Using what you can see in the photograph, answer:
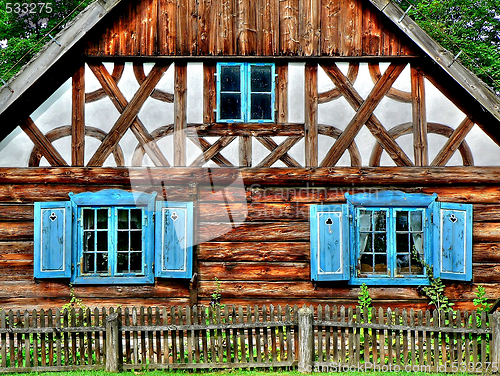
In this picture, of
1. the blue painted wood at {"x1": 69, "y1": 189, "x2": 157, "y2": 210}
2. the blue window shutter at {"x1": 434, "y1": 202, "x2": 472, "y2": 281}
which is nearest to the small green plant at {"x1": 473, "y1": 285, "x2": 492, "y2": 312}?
the blue window shutter at {"x1": 434, "y1": 202, "x2": 472, "y2": 281}

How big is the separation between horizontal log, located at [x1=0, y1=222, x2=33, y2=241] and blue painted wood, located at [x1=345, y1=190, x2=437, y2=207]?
588cm

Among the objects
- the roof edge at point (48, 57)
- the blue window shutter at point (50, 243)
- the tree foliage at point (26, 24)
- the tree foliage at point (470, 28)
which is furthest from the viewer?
the tree foliage at point (26, 24)

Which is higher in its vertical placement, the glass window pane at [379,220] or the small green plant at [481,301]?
the glass window pane at [379,220]

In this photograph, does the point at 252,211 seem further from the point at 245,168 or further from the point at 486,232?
the point at 486,232

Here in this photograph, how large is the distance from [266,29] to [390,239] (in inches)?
176

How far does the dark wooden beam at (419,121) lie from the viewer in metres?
9.88

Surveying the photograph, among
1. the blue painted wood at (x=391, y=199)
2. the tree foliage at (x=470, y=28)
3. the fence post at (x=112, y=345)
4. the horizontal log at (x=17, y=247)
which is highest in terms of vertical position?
the tree foliage at (x=470, y=28)

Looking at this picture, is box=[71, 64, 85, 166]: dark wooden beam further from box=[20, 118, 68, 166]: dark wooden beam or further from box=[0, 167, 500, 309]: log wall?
box=[20, 118, 68, 166]: dark wooden beam

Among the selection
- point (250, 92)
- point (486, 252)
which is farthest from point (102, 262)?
point (486, 252)

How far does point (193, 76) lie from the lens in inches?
390

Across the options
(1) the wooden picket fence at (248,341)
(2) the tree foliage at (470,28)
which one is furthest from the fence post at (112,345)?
(2) the tree foliage at (470,28)

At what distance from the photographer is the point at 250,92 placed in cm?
987

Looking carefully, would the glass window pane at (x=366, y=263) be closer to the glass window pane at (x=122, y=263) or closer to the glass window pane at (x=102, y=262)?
the glass window pane at (x=122, y=263)

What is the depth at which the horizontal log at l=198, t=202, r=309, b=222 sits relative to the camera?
9906 mm
